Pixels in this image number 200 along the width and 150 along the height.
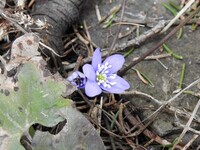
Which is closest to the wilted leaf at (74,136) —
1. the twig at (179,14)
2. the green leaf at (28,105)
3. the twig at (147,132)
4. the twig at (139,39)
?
the green leaf at (28,105)

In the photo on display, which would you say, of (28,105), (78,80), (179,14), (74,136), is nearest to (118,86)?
(78,80)

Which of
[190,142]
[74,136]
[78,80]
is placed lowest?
[190,142]

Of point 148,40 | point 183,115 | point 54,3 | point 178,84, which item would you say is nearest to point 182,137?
point 183,115

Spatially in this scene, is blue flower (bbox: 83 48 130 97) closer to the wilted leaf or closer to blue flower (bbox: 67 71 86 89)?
blue flower (bbox: 67 71 86 89)

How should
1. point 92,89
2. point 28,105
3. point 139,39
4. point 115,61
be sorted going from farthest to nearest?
point 139,39
point 115,61
point 92,89
point 28,105

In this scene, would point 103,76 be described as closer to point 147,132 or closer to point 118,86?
point 118,86

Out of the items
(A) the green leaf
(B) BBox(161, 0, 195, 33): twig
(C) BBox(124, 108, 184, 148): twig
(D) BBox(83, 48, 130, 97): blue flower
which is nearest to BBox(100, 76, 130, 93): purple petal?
(D) BBox(83, 48, 130, 97): blue flower

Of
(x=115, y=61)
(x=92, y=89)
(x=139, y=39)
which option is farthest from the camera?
(x=139, y=39)
